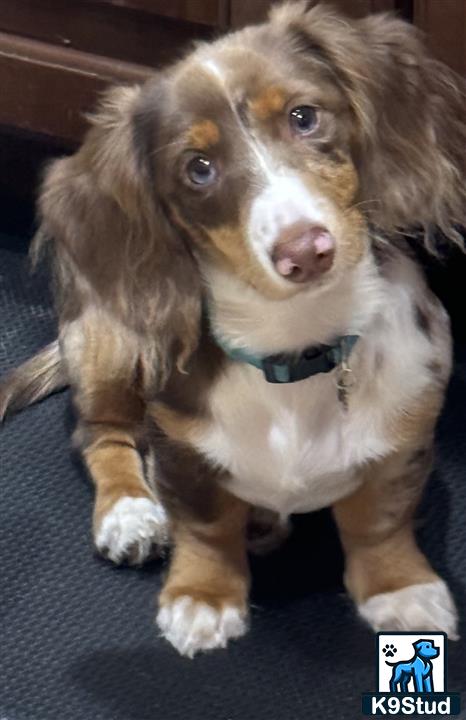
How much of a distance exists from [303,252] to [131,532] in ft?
1.88

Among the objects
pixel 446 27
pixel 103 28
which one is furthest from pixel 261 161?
pixel 103 28

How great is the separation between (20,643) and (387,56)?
782 mm

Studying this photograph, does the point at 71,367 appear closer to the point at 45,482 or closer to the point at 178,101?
the point at 45,482

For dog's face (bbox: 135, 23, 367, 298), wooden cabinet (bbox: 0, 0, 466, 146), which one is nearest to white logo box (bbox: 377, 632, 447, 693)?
dog's face (bbox: 135, 23, 367, 298)

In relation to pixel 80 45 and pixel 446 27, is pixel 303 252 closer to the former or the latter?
pixel 446 27

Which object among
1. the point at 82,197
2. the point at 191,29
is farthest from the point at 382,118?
the point at 191,29

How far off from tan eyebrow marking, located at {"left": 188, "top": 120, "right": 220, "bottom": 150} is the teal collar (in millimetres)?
226

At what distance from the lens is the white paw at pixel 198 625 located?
1523mm

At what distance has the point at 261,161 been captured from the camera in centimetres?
123

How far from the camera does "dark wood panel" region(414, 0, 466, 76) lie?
1625 millimetres

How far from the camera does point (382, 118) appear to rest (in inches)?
52.3

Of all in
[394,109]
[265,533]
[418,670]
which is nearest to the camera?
[394,109]

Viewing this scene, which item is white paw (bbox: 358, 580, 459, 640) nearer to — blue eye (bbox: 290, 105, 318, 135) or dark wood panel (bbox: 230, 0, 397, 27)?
blue eye (bbox: 290, 105, 318, 135)

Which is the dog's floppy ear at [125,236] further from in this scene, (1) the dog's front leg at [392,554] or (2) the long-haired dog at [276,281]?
(1) the dog's front leg at [392,554]
